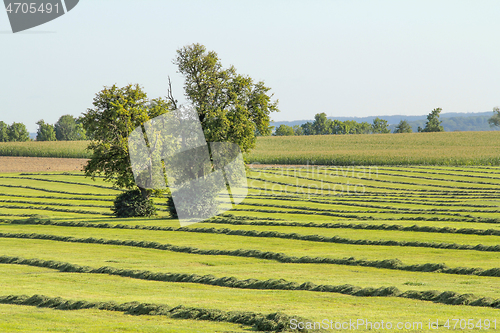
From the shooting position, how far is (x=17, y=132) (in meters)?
184

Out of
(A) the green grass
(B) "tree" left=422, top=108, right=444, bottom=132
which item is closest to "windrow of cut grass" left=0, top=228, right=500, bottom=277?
(A) the green grass

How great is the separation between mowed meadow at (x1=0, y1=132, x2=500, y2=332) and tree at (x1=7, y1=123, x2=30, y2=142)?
14642 cm

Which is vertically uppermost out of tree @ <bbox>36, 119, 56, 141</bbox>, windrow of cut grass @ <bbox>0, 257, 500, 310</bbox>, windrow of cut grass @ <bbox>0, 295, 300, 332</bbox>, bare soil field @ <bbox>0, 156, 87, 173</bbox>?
tree @ <bbox>36, 119, 56, 141</bbox>

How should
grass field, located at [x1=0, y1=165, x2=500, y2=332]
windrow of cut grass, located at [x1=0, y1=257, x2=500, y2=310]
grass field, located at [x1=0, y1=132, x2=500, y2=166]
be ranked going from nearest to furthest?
grass field, located at [x1=0, y1=165, x2=500, y2=332], windrow of cut grass, located at [x1=0, y1=257, x2=500, y2=310], grass field, located at [x1=0, y1=132, x2=500, y2=166]

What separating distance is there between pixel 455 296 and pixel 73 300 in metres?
11.3

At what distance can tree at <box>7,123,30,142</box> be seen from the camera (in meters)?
184

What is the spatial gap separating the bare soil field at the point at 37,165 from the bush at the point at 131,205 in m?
47.8

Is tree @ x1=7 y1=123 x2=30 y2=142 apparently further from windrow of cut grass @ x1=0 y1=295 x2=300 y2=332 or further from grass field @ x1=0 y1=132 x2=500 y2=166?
windrow of cut grass @ x1=0 y1=295 x2=300 y2=332

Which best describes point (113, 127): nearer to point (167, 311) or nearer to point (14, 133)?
point (167, 311)

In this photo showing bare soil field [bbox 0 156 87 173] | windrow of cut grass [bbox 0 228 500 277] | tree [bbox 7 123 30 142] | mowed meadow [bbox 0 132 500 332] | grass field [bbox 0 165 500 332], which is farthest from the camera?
tree [bbox 7 123 30 142]

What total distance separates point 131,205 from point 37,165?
59.0 metres

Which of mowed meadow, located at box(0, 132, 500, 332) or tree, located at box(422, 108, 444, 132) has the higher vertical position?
tree, located at box(422, 108, 444, 132)

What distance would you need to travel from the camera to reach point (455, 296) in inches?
564

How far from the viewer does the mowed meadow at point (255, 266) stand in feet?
42.7
